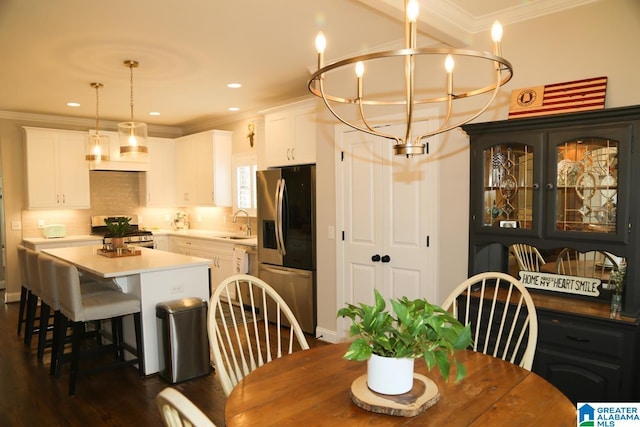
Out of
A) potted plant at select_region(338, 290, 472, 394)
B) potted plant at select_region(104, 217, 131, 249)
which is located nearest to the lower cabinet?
potted plant at select_region(338, 290, 472, 394)

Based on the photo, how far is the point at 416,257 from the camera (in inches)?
134

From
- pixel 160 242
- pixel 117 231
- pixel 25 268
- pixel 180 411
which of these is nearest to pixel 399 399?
pixel 180 411

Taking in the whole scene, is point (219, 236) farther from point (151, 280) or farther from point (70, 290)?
point (70, 290)

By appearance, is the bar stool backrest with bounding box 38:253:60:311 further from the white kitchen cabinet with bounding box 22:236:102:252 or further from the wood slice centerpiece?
the wood slice centerpiece

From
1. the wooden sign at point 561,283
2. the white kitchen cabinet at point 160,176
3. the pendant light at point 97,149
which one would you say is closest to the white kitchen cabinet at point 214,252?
the white kitchen cabinet at point 160,176

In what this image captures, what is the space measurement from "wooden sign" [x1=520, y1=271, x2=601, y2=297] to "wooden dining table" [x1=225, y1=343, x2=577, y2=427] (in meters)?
1.21

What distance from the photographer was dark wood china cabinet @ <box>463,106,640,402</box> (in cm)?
223

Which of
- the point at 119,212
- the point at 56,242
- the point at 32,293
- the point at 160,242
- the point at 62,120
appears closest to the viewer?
the point at 32,293

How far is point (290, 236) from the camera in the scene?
4.52 m

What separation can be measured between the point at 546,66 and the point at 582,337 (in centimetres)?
166

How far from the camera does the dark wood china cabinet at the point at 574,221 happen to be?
7.30 ft

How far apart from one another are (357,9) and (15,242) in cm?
568

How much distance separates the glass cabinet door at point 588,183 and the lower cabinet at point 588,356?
0.49 meters

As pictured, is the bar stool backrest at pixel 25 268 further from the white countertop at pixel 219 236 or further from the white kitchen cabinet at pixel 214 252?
the white countertop at pixel 219 236
